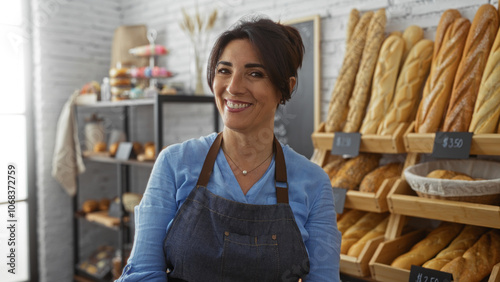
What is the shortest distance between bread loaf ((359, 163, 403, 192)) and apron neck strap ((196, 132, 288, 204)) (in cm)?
60

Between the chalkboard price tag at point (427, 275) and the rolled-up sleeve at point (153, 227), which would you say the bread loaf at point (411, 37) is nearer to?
the chalkboard price tag at point (427, 275)

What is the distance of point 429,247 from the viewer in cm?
156

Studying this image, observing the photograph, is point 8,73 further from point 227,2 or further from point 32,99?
point 227,2

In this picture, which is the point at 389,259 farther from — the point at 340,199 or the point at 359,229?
the point at 340,199

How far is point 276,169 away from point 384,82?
81 centimetres

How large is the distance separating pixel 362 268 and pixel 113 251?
2.46 m

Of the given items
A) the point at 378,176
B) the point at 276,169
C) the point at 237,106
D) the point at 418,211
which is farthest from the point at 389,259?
the point at 237,106

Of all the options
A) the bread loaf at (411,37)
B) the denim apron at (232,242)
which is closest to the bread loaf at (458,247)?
the denim apron at (232,242)

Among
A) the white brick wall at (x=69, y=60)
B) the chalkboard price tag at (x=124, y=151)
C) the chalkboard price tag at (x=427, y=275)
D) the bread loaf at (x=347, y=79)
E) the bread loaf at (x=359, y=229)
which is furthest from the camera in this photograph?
the white brick wall at (x=69, y=60)

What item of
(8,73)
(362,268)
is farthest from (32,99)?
(362,268)

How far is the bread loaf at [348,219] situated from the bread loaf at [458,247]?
1.34 feet

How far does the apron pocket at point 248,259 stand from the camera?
1161 millimetres

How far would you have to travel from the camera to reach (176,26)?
3.17 metres

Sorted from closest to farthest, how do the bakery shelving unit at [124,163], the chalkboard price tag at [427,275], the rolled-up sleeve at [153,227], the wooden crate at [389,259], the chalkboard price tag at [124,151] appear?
the rolled-up sleeve at [153,227]
the chalkboard price tag at [427,275]
the wooden crate at [389,259]
the bakery shelving unit at [124,163]
the chalkboard price tag at [124,151]
